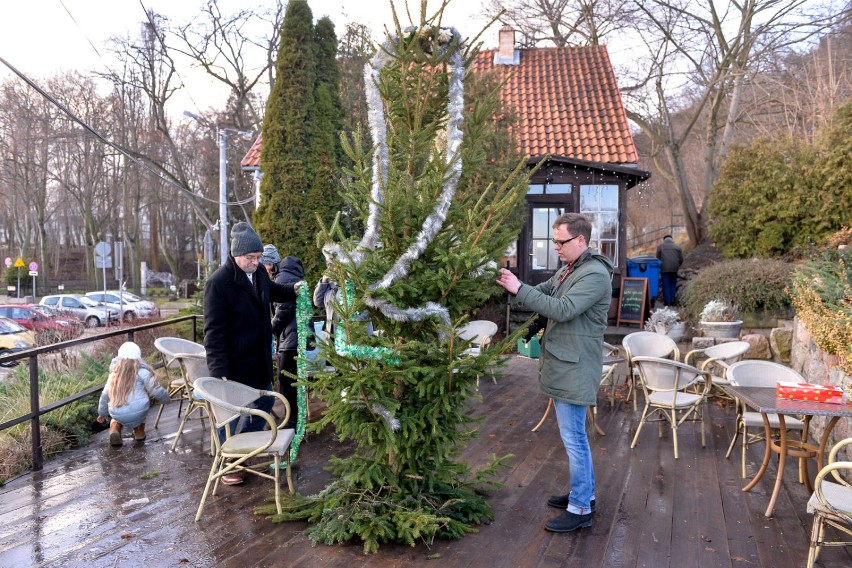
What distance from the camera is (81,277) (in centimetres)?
4591

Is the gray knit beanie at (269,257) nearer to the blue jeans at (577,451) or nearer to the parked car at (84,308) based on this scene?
the blue jeans at (577,451)

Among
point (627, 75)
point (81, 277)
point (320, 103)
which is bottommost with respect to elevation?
point (81, 277)

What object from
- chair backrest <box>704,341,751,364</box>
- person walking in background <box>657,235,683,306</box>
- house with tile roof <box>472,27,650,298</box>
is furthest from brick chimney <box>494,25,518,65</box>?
chair backrest <box>704,341,751,364</box>

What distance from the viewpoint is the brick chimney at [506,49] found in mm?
15609

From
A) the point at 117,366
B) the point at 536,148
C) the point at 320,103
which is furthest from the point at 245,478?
the point at 536,148

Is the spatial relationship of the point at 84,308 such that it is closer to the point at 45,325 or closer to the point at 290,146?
the point at 45,325

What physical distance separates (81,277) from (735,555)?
50.2 meters

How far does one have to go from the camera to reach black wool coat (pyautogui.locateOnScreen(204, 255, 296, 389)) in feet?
14.6

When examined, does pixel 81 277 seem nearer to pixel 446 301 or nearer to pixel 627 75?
pixel 627 75

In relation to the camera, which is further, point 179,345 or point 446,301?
point 179,345

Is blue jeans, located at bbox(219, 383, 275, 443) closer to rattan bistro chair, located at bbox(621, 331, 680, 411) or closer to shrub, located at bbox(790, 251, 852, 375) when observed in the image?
rattan bistro chair, located at bbox(621, 331, 680, 411)

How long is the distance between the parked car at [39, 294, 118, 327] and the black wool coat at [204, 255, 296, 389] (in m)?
21.4

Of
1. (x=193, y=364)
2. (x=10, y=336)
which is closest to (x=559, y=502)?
(x=193, y=364)

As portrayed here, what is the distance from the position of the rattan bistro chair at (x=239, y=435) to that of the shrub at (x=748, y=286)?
24.2 ft
